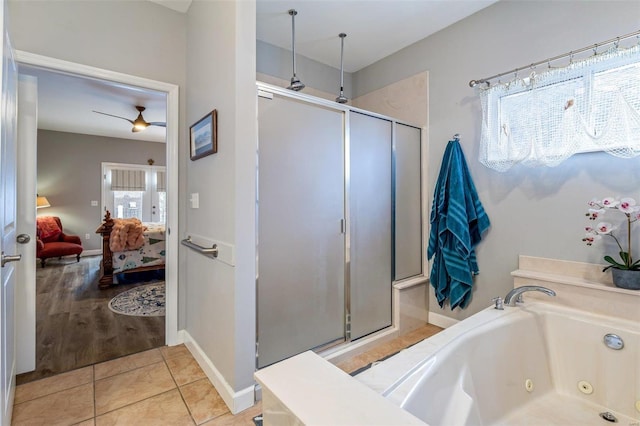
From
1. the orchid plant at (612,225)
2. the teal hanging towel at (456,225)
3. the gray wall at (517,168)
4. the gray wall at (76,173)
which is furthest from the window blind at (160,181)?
the orchid plant at (612,225)

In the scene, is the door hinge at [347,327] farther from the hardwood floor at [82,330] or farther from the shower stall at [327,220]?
the hardwood floor at [82,330]

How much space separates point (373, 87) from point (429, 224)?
1.55 m

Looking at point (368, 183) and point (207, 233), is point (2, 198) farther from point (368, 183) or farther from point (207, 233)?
point (368, 183)

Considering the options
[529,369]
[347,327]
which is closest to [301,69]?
[347,327]

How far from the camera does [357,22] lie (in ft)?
8.11

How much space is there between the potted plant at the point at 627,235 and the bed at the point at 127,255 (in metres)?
4.64

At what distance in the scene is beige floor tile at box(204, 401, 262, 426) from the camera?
1.51 meters

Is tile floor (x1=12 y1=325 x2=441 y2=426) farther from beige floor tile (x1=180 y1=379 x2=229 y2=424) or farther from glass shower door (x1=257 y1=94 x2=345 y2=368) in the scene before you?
glass shower door (x1=257 y1=94 x2=345 y2=368)

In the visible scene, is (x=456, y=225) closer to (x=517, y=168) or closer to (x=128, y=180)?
(x=517, y=168)

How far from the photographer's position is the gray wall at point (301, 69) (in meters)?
2.73

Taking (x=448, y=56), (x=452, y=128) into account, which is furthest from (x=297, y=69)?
(x=452, y=128)

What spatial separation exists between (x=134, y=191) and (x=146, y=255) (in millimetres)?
3506

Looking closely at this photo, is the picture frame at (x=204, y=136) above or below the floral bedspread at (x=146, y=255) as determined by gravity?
above

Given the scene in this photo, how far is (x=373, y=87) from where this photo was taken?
3.14 m
